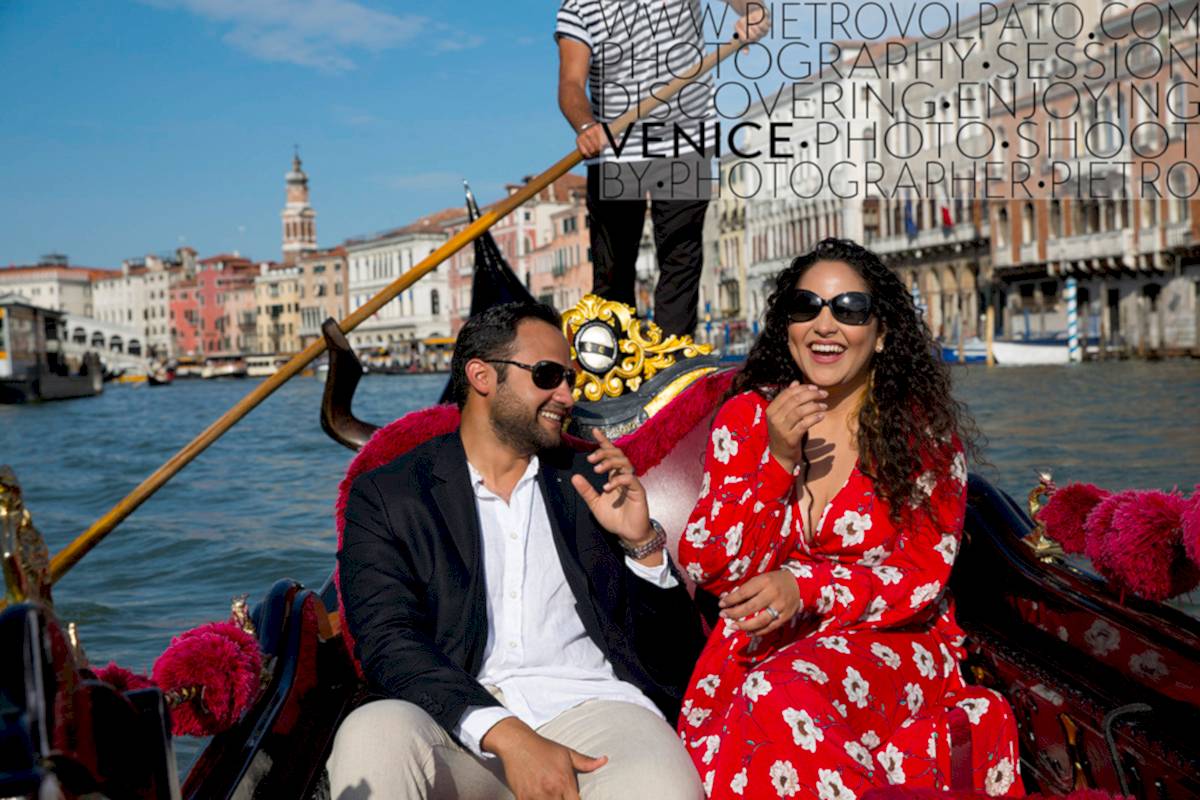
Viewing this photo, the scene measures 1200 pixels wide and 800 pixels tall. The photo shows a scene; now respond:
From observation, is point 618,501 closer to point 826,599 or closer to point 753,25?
point 826,599

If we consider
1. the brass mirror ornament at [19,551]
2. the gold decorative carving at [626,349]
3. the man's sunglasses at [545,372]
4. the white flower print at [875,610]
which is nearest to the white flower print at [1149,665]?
the white flower print at [875,610]

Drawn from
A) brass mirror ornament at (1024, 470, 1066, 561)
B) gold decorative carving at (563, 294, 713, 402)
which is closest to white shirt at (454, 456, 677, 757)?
brass mirror ornament at (1024, 470, 1066, 561)

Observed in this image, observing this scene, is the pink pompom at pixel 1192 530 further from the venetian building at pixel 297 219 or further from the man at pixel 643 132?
the venetian building at pixel 297 219

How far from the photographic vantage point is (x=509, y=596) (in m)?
1.25

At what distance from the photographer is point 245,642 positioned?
1.14 metres

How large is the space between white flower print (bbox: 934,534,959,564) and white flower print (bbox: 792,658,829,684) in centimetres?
18

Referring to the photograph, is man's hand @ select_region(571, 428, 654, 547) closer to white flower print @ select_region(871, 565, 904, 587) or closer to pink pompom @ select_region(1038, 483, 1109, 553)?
white flower print @ select_region(871, 565, 904, 587)

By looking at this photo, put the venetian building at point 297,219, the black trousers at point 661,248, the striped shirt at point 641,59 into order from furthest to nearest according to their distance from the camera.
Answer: the venetian building at point 297,219 < the black trousers at point 661,248 < the striped shirt at point 641,59

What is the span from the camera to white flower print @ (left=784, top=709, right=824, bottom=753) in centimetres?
111

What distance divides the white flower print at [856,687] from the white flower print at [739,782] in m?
0.12

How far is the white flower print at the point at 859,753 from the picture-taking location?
3.69ft

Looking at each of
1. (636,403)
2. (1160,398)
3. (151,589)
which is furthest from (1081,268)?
(636,403)

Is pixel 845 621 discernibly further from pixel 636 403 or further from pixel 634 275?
pixel 634 275

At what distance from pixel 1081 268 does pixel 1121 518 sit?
19336 millimetres
